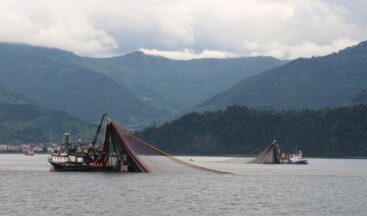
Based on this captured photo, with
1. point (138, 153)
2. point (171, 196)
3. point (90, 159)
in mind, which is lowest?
point (171, 196)

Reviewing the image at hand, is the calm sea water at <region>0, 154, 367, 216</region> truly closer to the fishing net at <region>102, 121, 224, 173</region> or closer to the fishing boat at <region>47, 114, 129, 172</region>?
the fishing boat at <region>47, 114, 129, 172</region>

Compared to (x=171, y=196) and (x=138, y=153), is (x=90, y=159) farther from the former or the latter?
(x=171, y=196)

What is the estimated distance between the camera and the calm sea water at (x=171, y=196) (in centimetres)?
10681

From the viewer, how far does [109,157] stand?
16700 cm

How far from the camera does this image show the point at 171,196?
4988 inches

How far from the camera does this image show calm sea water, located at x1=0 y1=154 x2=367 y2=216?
350ft

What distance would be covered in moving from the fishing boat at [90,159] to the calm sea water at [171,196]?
2.49m

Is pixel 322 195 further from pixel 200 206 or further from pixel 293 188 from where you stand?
pixel 200 206

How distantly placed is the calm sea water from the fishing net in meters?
2.72

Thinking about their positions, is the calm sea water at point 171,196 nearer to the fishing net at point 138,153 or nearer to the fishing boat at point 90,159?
the fishing boat at point 90,159

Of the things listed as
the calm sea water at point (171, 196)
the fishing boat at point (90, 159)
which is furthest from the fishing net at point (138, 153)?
the calm sea water at point (171, 196)

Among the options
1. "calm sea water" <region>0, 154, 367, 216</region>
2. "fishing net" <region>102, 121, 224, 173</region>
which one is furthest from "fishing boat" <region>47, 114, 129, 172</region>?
"calm sea water" <region>0, 154, 367, 216</region>

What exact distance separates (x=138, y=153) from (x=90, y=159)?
18957mm

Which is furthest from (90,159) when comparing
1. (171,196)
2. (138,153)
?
(171,196)
